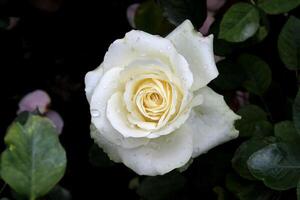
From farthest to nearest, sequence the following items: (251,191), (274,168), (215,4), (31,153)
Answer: (215,4) → (251,191) → (274,168) → (31,153)

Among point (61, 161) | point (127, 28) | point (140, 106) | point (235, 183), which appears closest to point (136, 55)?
point (140, 106)

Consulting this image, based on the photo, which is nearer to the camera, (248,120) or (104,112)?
(104,112)

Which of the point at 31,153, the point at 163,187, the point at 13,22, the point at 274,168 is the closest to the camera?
the point at 31,153

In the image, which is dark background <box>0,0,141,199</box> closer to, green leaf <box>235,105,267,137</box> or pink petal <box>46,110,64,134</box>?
pink petal <box>46,110,64,134</box>

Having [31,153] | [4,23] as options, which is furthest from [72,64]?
[31,153]

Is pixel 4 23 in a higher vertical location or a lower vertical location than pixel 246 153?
higher

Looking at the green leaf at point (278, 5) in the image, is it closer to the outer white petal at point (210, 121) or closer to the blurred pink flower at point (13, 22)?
the outer white petal at point (210, 121)

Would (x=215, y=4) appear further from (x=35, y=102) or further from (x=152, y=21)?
(x=35, y=102)

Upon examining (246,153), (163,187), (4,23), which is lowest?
(163,187)
